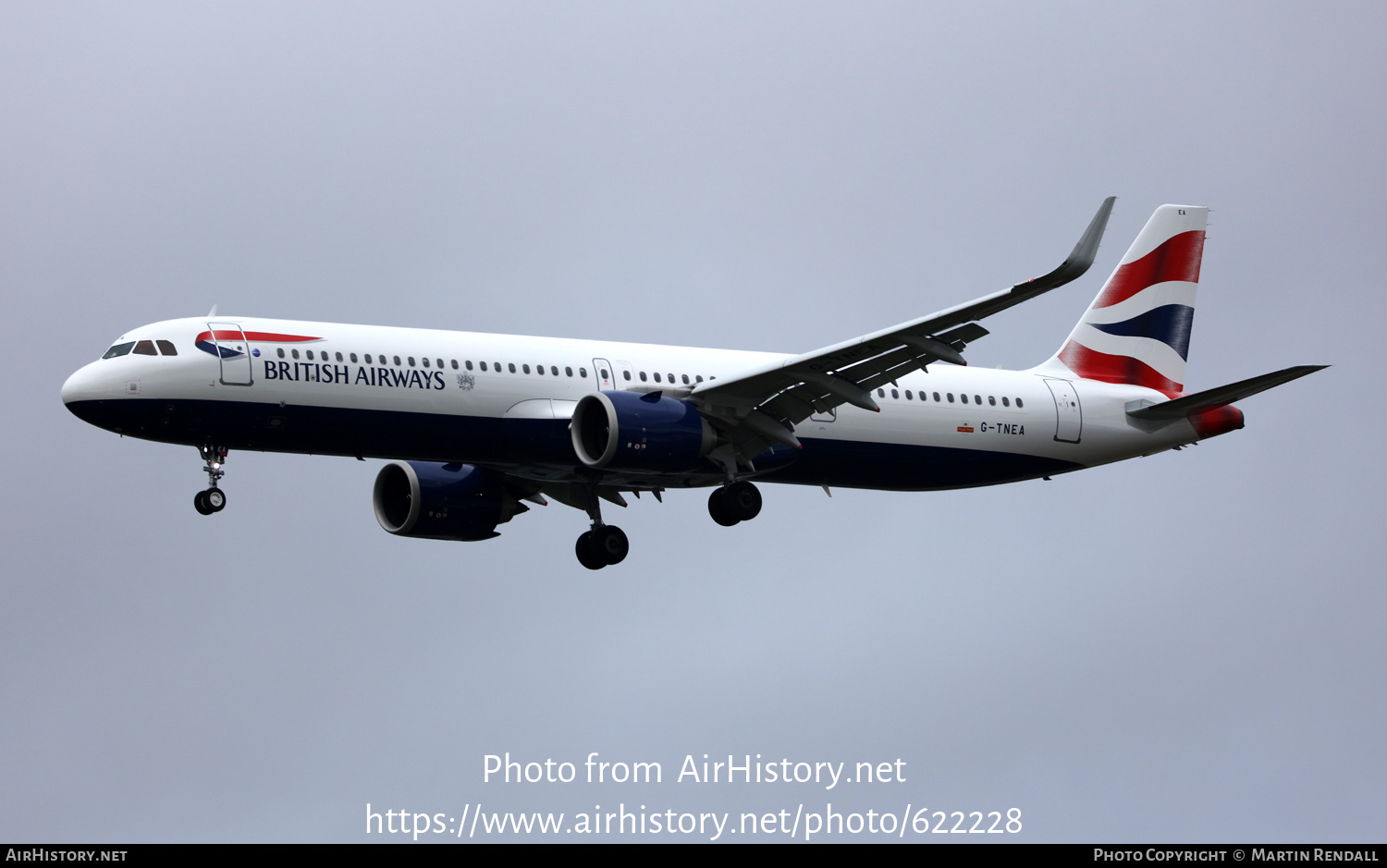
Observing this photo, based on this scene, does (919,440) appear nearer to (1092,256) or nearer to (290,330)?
(1092,256)

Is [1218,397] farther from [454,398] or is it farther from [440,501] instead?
[440,501]

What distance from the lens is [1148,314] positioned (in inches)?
1907

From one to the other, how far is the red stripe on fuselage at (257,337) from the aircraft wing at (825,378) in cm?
865

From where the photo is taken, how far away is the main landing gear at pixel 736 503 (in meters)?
40.7

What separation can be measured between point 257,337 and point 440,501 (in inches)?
322

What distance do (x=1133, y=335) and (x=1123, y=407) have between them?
2875 millimetres

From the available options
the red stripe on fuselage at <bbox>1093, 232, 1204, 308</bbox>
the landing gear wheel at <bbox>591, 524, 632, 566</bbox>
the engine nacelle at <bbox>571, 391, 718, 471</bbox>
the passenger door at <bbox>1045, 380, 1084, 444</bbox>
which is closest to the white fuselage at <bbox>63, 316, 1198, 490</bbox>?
the passenger door at <bbox>1045, 380, 1084, 444</bbox>

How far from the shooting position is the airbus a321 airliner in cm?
3691

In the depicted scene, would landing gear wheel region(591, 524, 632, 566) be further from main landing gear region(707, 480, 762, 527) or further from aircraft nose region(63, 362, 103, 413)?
aircraft nose region(63, 362, 103, 413)

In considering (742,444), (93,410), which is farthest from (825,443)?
(93,410)

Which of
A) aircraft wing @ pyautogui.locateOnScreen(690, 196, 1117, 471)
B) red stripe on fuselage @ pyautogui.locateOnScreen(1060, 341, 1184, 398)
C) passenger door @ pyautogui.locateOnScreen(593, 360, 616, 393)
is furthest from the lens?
red stripe on fuselage @ pyautogui.locateOnScreen(1060, 341, 1184, 398)

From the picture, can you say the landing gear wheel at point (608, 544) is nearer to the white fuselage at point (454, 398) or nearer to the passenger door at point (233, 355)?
the white fuselage at point (454, 398)

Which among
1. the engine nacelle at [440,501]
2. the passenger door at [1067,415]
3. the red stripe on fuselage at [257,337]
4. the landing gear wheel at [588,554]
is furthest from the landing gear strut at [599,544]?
the passenger door at [1067,415]

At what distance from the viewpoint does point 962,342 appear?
3681 centimetres
